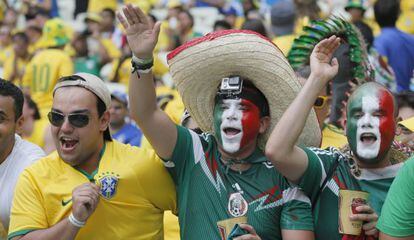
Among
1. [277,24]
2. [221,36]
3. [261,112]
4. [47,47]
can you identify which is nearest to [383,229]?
[261,112]

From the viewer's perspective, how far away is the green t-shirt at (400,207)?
478cm

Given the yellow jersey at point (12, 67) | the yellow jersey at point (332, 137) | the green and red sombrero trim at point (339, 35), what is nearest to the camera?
the green and red sombrero trim at point (339, 35)

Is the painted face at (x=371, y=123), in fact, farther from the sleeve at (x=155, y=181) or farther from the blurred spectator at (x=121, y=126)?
the blurred spectator at (x=121, y=126)

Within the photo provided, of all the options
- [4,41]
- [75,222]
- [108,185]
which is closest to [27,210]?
[75,222]

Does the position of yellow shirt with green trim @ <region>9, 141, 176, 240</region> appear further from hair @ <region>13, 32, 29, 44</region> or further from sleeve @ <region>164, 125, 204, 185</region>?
hair @ <region>13, 32, 29, 44</region>

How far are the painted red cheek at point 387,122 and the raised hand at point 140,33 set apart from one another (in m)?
1.20

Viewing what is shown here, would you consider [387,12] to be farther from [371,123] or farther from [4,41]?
[4,41]

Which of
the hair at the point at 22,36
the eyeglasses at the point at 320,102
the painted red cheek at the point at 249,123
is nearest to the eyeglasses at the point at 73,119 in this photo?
the painted red cheek at the point at 249,123

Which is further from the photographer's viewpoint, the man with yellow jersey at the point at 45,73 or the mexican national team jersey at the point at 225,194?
the man with yellow jersey at the point at 45,73

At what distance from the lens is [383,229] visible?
4.92 m

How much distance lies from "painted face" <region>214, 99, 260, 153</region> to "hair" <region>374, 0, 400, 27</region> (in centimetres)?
574

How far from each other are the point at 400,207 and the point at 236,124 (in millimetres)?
1010

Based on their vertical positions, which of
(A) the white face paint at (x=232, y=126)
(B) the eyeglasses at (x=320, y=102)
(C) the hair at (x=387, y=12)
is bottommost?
(A) the white face paint at (x=232, y=126)

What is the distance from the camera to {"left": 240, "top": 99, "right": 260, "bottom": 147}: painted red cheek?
5426 mm
